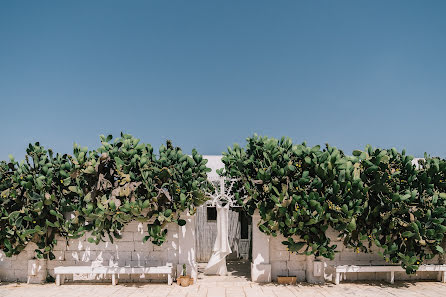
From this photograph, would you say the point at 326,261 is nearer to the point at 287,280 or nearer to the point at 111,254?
the point at 287,280

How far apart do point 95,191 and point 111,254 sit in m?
2.05

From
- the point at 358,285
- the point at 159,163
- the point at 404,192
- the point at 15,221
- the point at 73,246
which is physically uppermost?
the point at 159,163

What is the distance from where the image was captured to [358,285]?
933cm

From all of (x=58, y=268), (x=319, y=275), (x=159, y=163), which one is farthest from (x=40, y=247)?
(x=319, y=275)

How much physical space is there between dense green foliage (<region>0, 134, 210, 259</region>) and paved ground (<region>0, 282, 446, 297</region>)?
99 cm

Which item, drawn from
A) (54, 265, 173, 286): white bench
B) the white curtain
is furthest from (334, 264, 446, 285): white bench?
(54, 265, 173, 286): white bench

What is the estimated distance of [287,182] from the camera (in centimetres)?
895

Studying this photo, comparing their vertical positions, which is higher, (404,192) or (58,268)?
(404,192)

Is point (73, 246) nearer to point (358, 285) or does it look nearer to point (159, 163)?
point (159, 163)

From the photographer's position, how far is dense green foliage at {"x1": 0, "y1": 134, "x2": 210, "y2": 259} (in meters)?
8.71

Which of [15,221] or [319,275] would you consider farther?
[319,275]

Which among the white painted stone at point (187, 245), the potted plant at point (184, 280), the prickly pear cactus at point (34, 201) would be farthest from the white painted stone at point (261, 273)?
the prickly pear cactus at point (34, 201)

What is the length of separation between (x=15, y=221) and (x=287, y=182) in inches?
280

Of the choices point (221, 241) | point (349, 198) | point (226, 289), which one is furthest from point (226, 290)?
point (349, 198)
